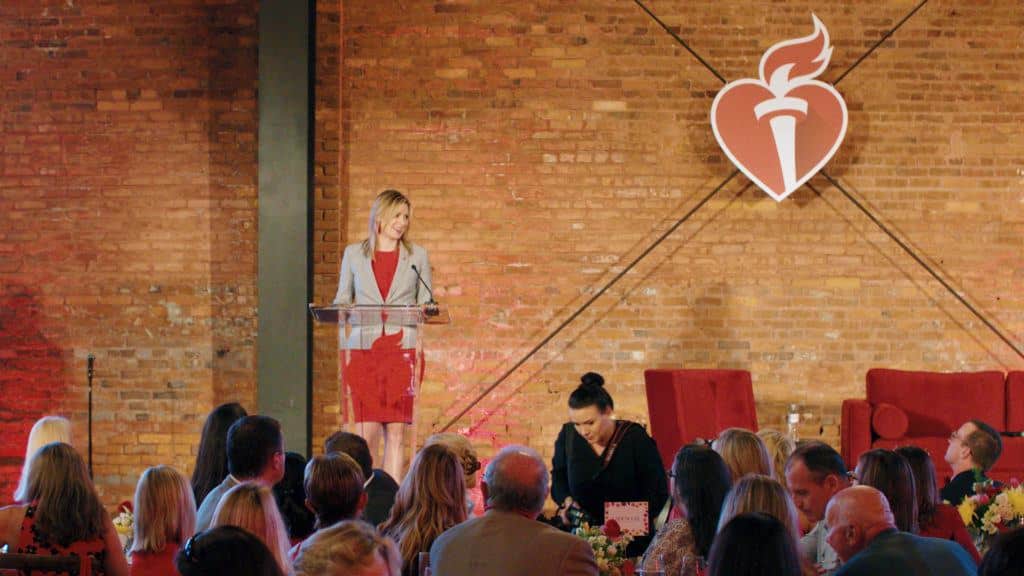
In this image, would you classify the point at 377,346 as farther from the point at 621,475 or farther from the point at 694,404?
the point at 694,404

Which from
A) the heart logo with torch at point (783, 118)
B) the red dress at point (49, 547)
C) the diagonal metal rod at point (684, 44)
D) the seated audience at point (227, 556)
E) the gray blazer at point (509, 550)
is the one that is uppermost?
the diagonal metal rod at point (684, 44)

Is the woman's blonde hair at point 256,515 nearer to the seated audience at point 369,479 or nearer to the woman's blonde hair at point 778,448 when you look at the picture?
the seated audience at point 369,479

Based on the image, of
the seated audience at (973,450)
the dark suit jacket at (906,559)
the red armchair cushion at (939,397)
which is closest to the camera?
the dark suit jacket at (906,559)

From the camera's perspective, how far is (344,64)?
8867 mm

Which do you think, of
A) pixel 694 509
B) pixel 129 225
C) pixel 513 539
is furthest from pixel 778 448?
pixel 129 225

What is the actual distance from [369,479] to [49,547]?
1.34 m

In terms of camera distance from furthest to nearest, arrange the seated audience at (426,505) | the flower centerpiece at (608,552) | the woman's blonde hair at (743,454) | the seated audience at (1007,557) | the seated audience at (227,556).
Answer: the woman's blonde hair at (743,454), the flower centerpiece at (608,552), the seated audience at (426,505), the seated audience at (1007,557), the seated audience at (227,556)

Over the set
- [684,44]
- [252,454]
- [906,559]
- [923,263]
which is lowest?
[906,559]

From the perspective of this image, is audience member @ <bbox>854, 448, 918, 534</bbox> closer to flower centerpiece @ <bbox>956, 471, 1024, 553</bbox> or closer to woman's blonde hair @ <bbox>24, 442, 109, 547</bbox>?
flower centerpiece @ <bbox>956, 471, 1024, 553</bbox>

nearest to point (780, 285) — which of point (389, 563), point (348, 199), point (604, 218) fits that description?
point (604, 218)

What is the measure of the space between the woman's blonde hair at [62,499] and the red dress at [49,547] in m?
0.01

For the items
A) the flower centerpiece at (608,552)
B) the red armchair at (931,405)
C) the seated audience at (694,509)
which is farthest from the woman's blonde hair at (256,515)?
the red armchair at (931,405)

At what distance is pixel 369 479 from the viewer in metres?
4.93

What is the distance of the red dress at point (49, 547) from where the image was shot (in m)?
3.89
